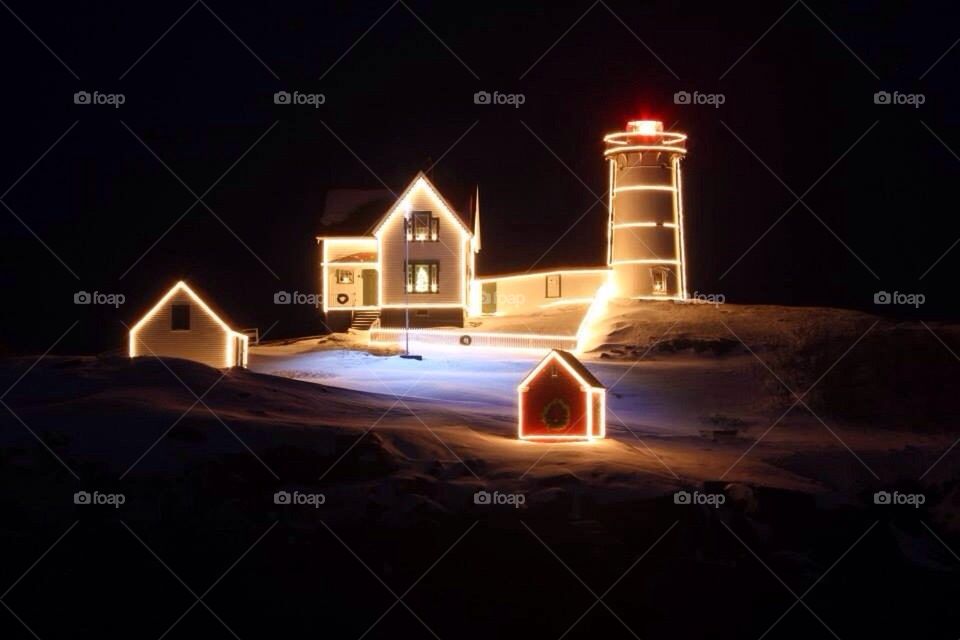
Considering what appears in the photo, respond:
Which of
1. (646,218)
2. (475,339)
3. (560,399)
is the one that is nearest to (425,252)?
(475,339)

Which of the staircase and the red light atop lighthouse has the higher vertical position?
the red light atop lighthouse

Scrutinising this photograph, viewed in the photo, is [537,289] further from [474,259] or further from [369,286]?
[369,286]

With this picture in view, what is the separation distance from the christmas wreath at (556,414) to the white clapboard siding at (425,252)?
2460 cm

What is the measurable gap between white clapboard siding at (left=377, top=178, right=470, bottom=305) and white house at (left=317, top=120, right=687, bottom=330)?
0.15ft

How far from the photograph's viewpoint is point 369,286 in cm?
5934

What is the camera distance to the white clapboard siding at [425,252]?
56.1 metres

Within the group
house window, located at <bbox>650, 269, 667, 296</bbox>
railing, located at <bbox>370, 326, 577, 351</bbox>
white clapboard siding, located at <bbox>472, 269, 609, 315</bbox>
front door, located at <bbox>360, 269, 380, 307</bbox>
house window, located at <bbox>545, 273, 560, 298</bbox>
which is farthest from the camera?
house window, located at <bbox>545, 273, 560, 298</bbox>

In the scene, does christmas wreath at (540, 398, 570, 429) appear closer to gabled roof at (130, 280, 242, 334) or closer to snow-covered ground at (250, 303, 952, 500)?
snow-covered ground at (250, 303, 952, 500)

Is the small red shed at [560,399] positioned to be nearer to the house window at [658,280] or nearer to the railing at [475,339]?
the railing at [475,339]

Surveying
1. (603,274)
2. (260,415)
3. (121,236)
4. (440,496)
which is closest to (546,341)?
(603,274)

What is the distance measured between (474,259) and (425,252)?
652cm

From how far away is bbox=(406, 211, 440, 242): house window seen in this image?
56219mm

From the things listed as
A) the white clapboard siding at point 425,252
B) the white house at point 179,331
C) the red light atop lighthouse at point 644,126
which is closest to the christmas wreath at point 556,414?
the white house at point 179,331

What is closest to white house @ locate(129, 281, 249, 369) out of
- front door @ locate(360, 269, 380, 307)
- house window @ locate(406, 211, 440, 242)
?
house window @ locate(406, 211, 440, 242)
